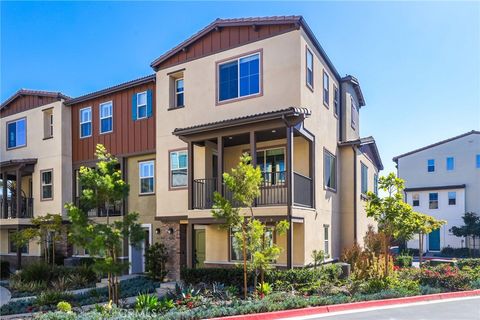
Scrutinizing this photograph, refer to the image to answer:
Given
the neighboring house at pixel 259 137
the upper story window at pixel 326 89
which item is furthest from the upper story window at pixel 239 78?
the upper story window at pixel 326 89

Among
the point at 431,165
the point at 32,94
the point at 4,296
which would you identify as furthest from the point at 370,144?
the point at 32,94

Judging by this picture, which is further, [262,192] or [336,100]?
[336,100]

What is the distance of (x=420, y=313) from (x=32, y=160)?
21174 millimetres

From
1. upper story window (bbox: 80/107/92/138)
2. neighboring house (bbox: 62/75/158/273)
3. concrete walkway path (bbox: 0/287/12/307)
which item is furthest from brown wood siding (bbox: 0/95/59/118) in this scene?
concrete walkway path (bbox: 0/287/12/307)

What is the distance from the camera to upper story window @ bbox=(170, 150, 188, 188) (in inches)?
672

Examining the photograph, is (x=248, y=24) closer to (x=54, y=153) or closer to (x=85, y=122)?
(x=85, y=122)

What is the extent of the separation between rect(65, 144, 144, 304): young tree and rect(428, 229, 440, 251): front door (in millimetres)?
31297

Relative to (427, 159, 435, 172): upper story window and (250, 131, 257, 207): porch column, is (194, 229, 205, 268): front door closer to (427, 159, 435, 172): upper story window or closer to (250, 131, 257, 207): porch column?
(250, 131, 257, 207): porch column

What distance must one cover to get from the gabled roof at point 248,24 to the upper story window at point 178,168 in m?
4.34

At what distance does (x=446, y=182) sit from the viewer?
118 feet

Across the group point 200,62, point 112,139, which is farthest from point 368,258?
point 112,139

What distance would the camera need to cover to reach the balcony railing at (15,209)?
2316 centimetres

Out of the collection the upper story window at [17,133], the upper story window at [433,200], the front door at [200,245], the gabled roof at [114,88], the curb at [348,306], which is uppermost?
the gabled roof at [114,88]

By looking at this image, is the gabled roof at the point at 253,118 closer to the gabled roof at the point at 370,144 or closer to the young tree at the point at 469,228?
the gabled roof at the point at 370,144
